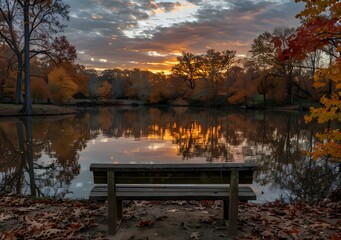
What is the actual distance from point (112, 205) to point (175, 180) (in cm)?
101

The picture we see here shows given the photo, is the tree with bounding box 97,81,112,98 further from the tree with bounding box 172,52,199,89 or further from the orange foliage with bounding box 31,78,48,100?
the orange foliage with bounding box 31,78,48,100

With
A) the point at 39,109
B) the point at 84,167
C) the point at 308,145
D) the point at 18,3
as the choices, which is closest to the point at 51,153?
the point at 84,167

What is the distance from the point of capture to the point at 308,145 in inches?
675

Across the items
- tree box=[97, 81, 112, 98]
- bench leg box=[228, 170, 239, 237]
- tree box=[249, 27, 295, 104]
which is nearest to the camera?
bench leg box=[228, 170, 239, 237]

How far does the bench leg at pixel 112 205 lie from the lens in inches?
178

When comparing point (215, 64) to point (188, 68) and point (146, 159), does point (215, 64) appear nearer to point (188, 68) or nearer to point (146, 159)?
point (188, 68)

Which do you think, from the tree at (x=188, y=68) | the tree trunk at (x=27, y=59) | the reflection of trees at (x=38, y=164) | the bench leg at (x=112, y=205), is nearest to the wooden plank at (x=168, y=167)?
the bench leg at (x=112, y=205)

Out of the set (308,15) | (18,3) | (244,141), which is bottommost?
(244,141)

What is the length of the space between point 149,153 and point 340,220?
9960 mm

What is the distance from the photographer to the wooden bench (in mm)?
4422

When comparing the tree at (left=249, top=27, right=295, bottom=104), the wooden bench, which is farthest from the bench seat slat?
the tree at (left=249, top=27, right=295, bottom=104)

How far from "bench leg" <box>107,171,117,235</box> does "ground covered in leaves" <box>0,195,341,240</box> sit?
14cm

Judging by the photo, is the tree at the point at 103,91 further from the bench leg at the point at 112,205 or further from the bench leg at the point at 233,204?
the bench leg at the point at 233,204

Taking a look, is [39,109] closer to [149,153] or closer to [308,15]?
[149,153]
